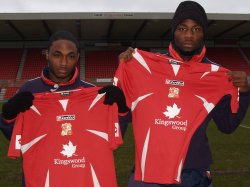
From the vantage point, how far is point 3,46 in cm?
3122

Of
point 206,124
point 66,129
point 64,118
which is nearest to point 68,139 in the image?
point 66,129

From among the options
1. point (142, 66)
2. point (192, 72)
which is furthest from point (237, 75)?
point (142, 66)

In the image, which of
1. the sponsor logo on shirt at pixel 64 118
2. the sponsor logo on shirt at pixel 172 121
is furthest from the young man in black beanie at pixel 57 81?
the sponsor logo on shirt at pixel 172 121

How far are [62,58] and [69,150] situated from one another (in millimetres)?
798

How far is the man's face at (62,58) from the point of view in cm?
324

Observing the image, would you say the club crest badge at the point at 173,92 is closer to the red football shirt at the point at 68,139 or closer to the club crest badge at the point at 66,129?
the red football shirt at the point at 68,139

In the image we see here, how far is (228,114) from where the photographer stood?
3.12 metres

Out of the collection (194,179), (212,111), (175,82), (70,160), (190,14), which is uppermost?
(190,14)

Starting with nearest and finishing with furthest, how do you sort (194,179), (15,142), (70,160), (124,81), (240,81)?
(194,179)
(240,81)
(15,142)
(70,160)
(124,81)

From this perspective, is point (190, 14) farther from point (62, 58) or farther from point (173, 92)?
point (62, 58)

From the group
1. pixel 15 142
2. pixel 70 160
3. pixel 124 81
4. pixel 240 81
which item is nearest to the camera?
pixel 240 81

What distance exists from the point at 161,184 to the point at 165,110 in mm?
600

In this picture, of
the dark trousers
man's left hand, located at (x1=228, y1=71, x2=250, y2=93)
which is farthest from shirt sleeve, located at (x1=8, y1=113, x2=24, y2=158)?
man's left hand, located at (x1=228, y1=71, x2=250, y2=93)

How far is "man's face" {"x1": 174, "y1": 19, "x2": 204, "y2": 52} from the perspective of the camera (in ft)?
10.2
